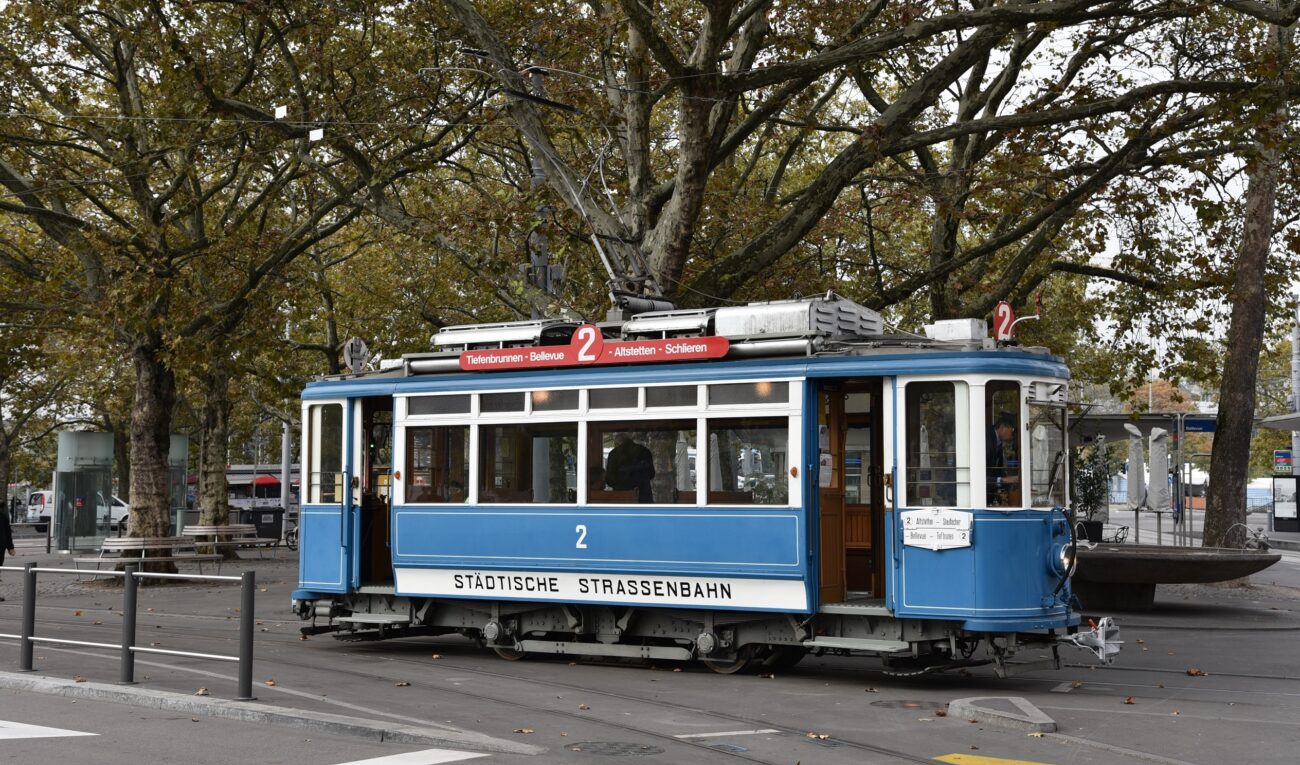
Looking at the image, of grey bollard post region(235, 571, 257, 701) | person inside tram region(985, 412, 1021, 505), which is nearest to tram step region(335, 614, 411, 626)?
grey bollard post region(235, 571, 257, 701)

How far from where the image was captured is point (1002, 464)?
12359mm

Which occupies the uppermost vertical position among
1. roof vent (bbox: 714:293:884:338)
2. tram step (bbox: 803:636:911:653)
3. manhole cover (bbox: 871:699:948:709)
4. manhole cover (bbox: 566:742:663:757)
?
roof vent (bbox: 714:293:884:338)

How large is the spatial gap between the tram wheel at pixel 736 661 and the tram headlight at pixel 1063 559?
9.61ft

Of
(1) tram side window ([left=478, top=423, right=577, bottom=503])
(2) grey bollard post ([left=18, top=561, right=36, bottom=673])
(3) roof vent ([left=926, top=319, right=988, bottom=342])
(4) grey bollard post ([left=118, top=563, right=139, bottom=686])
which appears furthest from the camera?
(1) tram side window ([left=478, top=423, right=577, bottom=503])

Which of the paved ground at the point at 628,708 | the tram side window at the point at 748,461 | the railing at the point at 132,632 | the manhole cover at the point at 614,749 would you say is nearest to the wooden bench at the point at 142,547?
the paved ground at the point at 628,708

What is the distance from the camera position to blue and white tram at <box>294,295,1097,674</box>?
1240cm

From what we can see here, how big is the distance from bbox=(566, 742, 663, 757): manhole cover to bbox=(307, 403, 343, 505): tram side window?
733 centimetres

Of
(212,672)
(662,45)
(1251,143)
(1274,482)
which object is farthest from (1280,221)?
(1274,482)

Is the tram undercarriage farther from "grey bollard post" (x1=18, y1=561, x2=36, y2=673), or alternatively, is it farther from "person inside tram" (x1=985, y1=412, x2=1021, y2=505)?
"grey bollard post" (x1=18, y1=561, x2=36, y2=673)

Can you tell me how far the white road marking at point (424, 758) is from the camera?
861cm

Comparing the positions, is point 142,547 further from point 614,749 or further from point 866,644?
point 614,749

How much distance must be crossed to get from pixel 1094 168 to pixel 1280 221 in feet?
21.3

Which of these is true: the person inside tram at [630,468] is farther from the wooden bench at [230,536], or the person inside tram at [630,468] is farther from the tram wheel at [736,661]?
the wooden bench at [230,536]

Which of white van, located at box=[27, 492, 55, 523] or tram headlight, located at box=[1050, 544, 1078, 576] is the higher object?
tram headlight, located at box=[1050, 544, 1078, 576]
